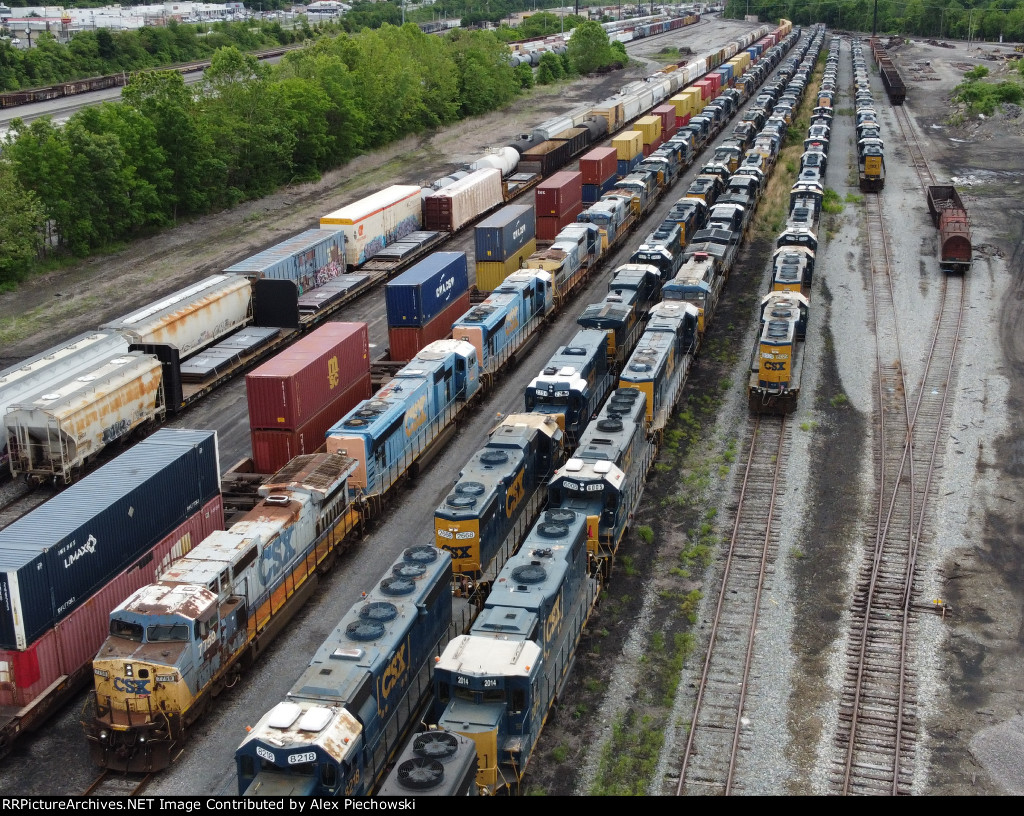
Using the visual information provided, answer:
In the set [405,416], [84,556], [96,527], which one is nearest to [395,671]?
[84,556]

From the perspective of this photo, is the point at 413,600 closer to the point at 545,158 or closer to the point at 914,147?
the point at 545,158

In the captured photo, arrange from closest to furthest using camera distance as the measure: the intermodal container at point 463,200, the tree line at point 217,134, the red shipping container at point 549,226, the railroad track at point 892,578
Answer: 1. the railroad track at point 892,578
2. the tree line at point 217,134
3. the red shipping container at point 549,226
4. the intermodal container at point 463,200

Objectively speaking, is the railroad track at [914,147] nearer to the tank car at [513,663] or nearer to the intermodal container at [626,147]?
the intermodal container at [626,147]

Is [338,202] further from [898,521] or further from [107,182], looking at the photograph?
[898,521]

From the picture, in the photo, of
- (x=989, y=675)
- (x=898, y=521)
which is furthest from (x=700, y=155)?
(x=989, y=675)

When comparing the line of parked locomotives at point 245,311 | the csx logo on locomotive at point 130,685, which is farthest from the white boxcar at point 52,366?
the csx logo on locomotive at point 130,685

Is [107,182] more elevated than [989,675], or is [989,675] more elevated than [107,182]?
[107,182]
